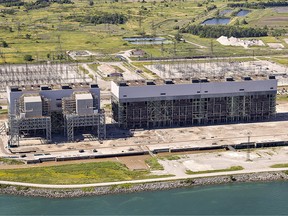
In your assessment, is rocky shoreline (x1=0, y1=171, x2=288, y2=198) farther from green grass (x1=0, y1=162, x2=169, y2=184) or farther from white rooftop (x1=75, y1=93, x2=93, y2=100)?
white rooftop (x1=75, y1=93, x2=93, y2=100)

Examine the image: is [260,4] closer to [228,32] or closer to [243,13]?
[243,13]

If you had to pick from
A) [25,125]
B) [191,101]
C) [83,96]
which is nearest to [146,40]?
[191,101]

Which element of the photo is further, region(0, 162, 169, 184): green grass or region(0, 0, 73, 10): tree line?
region(0, 0, 73, 10): tree line

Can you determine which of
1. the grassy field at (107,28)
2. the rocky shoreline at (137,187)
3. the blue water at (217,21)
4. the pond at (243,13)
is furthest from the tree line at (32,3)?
the rocky shoreline at (137,187)

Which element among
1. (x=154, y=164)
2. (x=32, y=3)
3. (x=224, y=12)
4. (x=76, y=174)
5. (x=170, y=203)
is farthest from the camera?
(x=32, y=3)

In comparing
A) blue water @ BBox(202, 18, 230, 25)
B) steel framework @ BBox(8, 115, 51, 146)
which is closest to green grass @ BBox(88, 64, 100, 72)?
steel framework @ BBox(8, 115, 51, 146)

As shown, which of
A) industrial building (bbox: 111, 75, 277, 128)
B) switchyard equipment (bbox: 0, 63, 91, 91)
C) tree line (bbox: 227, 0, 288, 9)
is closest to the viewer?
industrial building (bbox: 111, 75, 277, 128)

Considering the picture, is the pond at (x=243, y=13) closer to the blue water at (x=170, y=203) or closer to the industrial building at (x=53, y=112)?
the industrial building at (x=53, y=112)
